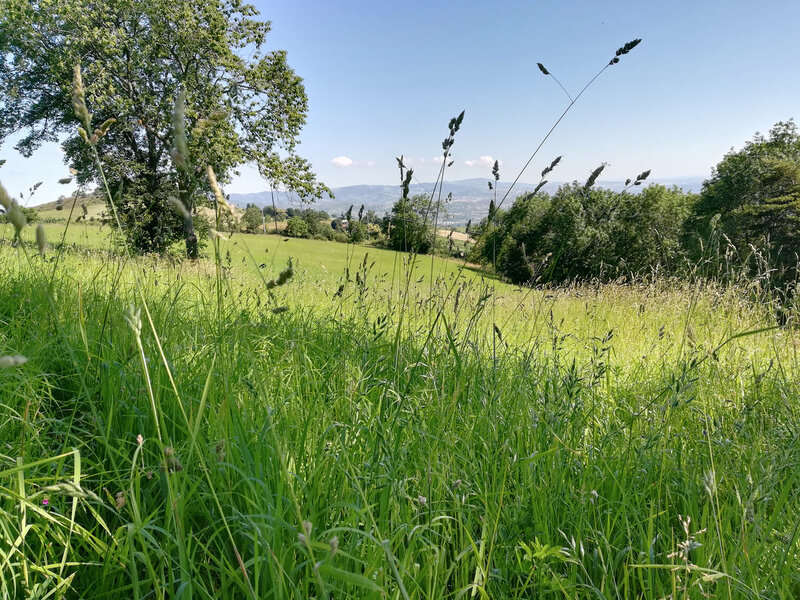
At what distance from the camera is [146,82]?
1886cm

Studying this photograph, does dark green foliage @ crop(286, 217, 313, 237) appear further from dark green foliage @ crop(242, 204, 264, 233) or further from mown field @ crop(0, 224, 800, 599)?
mown field @ crop(0, 224, 800, 599)

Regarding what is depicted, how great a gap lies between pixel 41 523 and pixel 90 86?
20.2 m

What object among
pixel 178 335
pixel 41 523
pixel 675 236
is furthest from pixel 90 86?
pixel 675 236

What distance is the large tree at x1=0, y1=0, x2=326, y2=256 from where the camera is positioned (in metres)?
16.7

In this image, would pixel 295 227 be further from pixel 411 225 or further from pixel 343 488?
pixel 343 488

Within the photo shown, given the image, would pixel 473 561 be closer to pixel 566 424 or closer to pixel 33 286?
pixel 566 424

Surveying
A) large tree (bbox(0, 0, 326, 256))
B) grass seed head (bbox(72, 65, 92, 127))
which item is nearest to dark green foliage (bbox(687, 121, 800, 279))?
large tree (bbox(0, 0, 326, 256))

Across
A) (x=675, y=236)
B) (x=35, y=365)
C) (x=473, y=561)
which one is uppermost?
(x=675, y=236)

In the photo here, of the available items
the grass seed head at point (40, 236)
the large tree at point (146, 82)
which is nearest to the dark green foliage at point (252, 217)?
the grass seed head at point (40, 236)

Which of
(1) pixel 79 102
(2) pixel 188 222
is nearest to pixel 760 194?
(2) pixel 188 222

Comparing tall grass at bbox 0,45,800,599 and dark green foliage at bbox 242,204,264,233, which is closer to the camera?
tall grass at bbox 0,45,800,599

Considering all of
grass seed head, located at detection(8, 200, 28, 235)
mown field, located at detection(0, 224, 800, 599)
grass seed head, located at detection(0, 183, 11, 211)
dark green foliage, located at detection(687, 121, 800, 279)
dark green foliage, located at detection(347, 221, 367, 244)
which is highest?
A: dark green foliage, located at detection(687, 121, 800, 279)

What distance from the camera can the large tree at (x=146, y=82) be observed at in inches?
658

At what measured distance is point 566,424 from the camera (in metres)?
1.98
